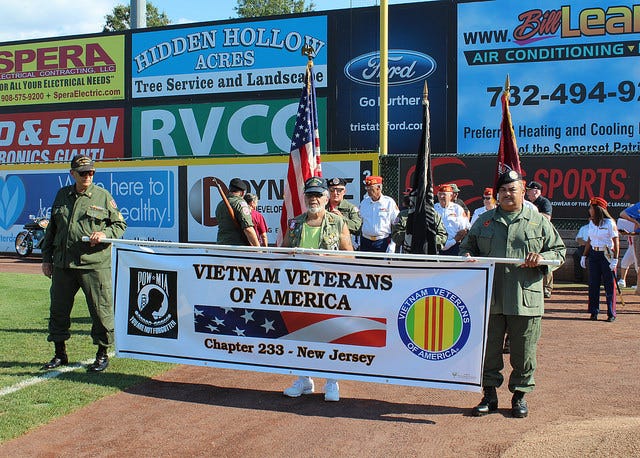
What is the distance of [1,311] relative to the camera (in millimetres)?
11008

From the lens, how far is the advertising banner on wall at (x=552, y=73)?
1697cm

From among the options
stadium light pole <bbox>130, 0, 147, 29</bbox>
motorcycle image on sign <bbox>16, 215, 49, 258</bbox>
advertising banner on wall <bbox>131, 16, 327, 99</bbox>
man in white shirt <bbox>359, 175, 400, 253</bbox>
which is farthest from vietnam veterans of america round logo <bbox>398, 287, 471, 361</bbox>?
stadium light pole <bbox>130, 0, 147, 29</bbox>

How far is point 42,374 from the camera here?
7023 mm

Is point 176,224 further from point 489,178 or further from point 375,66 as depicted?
point 489,178

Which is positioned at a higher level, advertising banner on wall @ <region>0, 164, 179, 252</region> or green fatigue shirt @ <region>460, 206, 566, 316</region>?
advertising banner on wall @ <region>0, 164, 179, 252</region>

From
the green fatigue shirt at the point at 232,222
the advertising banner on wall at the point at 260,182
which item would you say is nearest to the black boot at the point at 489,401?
the green fatigue shirt at the point at 232,222

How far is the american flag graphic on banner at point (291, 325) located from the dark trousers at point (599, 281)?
575 centimetres

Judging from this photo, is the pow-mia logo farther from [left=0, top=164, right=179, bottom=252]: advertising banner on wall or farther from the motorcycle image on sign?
the motorcycle image on sign

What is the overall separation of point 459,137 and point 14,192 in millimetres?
12943

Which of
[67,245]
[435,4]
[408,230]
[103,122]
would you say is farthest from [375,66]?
[67,245]

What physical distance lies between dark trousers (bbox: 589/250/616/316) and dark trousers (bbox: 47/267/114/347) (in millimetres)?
7022

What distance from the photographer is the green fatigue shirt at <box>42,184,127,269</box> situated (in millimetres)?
7113

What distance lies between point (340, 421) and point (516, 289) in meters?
1.77

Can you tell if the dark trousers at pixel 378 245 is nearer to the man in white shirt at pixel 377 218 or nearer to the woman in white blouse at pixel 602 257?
the man in white shirt at pixel 377 218
